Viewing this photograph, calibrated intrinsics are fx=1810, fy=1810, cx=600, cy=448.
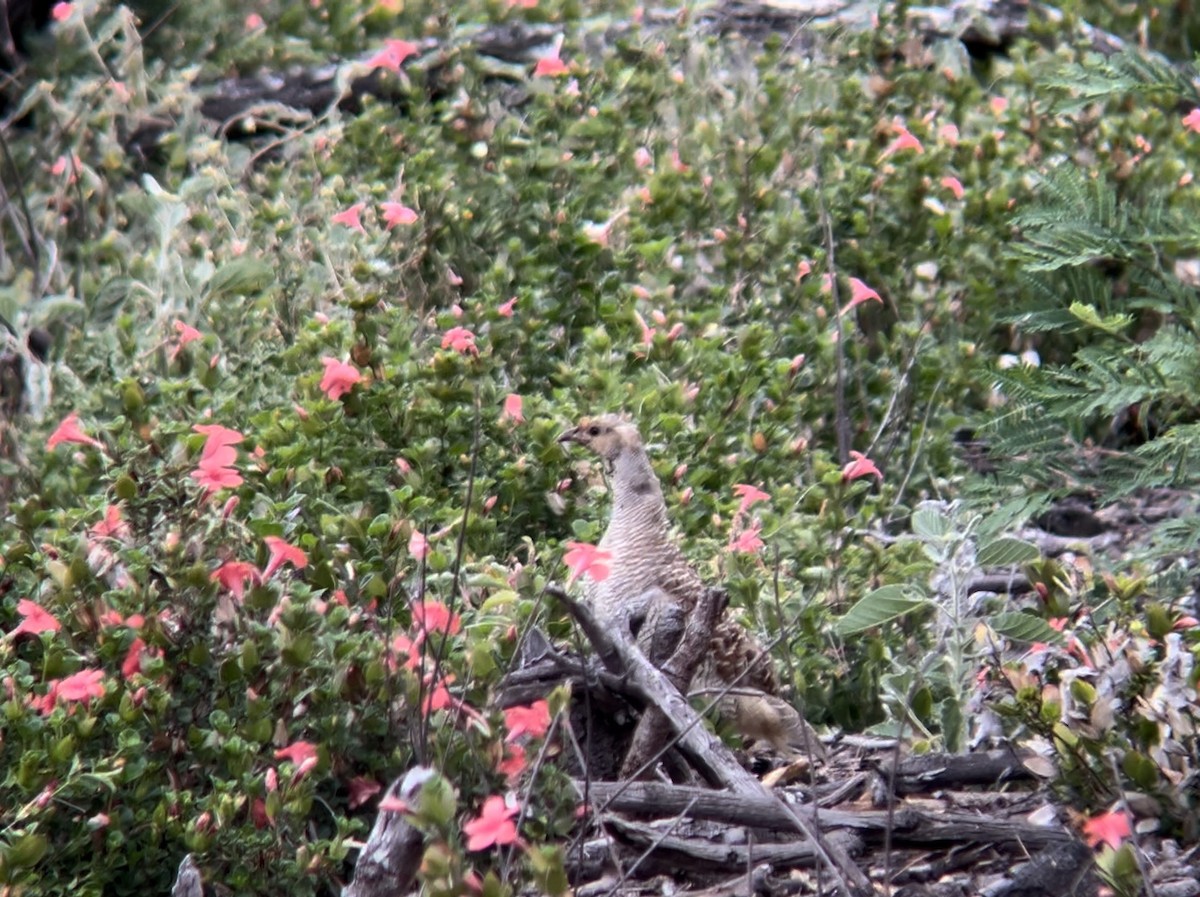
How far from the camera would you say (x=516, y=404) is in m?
5.16

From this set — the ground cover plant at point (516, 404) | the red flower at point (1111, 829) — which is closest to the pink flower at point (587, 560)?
the ground cover plant at point (516, 404)

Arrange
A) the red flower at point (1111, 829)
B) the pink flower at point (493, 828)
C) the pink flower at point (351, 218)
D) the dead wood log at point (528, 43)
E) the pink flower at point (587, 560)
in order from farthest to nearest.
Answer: the dead wood log at point (528, 43), the pink flower at point (351, 218), the pink flower at point (587, 560), the red flower at point (1111, 829), the pink flower at point (493, 828)

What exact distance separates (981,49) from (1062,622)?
644cm

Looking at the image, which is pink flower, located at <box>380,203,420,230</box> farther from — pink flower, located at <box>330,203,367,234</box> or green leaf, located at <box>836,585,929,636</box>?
green leaf, located at <box>836,585,929,636</box>

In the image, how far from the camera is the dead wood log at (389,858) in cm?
289

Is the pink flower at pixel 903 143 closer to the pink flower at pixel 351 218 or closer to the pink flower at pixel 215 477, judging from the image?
the pink flower at pixel 351 218

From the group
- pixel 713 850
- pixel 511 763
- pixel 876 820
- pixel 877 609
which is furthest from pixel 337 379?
pixel 876 820

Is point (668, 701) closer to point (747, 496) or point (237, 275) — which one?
point (747, 496)

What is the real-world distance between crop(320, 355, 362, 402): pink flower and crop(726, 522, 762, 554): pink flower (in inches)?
42.5

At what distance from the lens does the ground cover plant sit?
136 inches

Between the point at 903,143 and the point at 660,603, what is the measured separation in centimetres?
362

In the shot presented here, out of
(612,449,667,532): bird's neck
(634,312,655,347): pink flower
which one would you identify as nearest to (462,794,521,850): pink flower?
(612,449,667,532): bird's neck

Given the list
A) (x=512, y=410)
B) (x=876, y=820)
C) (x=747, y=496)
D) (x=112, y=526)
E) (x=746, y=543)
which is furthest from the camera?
(x=512, y=410)

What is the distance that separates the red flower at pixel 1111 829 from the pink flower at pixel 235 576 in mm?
Answer: 1649
